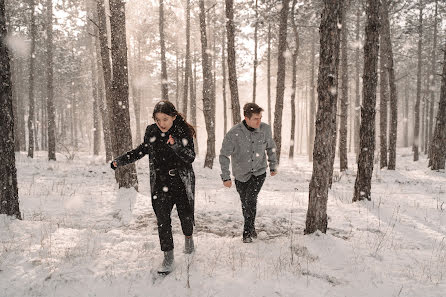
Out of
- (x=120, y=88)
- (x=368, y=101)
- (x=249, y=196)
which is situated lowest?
(x=249, y=196)

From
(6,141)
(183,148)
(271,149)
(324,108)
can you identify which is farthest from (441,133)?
(6,141)

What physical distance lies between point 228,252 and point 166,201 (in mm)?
1197

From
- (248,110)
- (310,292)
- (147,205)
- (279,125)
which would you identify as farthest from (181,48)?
(310,292)

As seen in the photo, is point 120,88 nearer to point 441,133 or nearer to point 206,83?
point 206,83

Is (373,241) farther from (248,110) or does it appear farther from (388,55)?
(388,55)

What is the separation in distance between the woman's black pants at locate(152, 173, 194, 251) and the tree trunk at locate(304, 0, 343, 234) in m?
2.16

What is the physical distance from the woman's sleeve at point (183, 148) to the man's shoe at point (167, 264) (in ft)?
3.90

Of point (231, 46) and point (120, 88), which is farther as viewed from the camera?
point (231, 46)

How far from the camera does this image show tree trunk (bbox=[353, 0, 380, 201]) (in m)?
7.30

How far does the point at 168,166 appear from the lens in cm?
397

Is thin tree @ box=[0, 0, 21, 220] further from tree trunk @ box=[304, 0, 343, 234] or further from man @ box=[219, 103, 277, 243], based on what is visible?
tree trunk @ box=[304, 0, 343, 234]

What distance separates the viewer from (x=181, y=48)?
26969 mm

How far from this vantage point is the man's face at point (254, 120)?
4.71 m

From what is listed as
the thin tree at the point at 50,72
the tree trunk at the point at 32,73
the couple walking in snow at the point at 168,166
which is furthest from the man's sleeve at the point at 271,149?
the tree trunk at the point at 32,73
